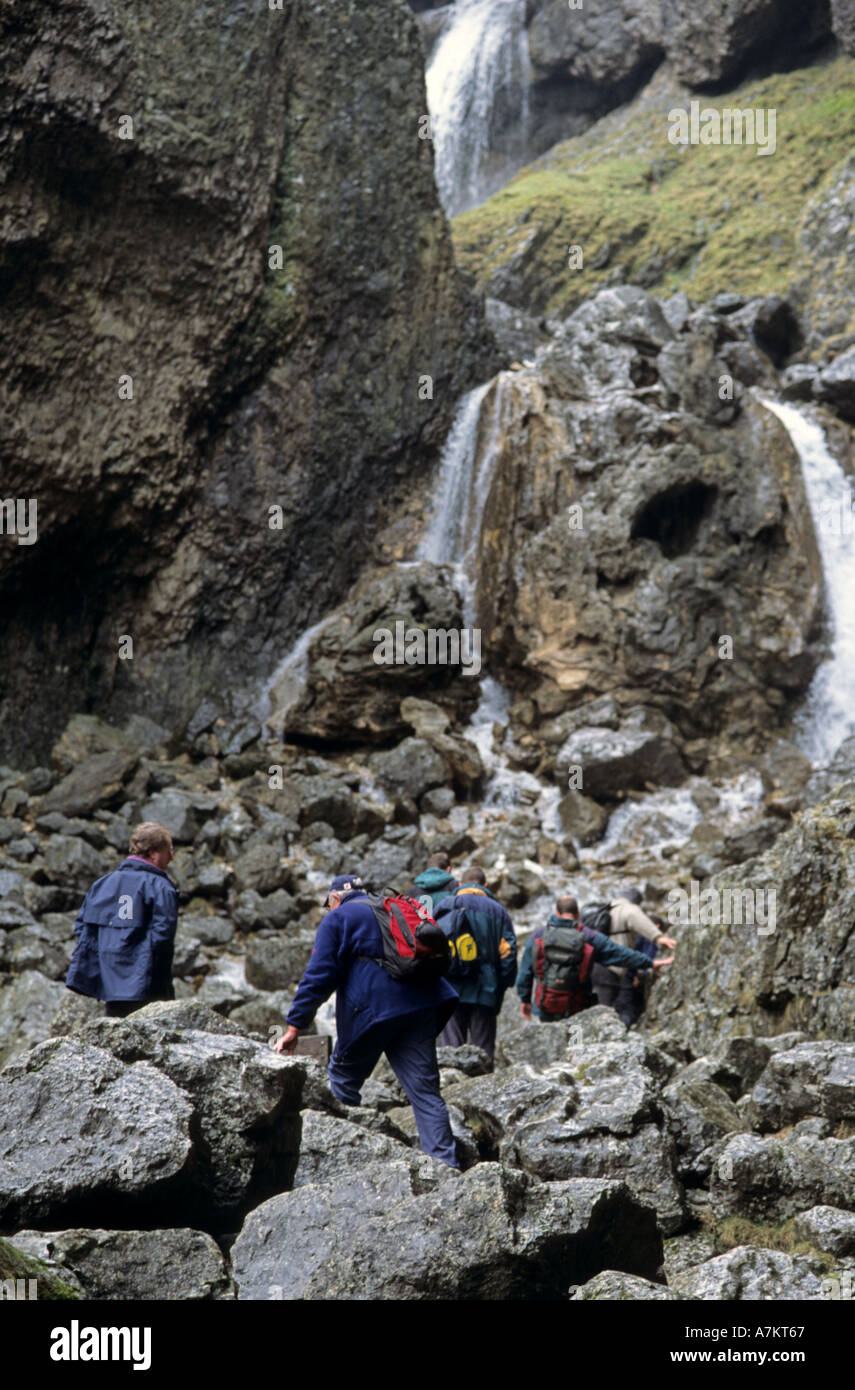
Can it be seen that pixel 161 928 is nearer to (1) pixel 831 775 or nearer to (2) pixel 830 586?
(1) pixel 831 775

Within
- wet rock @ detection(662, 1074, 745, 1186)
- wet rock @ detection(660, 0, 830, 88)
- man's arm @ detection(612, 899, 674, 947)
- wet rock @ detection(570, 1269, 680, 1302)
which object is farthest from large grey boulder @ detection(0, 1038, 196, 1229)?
wet rock @ detection(660, 0, 830, 88)

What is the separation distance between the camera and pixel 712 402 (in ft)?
87.7

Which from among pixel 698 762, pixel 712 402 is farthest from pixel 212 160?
pixel 698 762

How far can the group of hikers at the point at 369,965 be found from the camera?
6.29 m

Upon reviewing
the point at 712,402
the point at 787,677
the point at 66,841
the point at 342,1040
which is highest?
the point at 712,402

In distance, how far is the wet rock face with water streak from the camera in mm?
23516

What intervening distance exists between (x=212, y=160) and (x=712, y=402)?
1303 centimetres

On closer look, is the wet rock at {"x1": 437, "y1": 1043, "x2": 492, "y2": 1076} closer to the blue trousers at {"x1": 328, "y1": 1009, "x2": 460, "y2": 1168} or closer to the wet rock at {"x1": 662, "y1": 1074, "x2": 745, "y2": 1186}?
the wet rock at {"x1": 662, "y1": 1074, "x2": 745, "y2": 1186}

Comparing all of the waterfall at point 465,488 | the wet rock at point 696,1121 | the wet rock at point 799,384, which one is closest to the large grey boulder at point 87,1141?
A: the wet rock at point 696,1121

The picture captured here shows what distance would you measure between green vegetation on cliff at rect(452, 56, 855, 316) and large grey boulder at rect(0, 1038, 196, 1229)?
39.7 m

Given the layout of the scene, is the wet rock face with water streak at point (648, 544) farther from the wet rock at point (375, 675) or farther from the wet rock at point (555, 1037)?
the wet rock at point (555, 1037)

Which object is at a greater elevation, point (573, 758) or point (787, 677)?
point (787, 677)

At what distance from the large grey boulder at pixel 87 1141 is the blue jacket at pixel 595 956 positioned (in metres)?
5.59

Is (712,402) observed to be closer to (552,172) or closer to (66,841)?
(66,841)
